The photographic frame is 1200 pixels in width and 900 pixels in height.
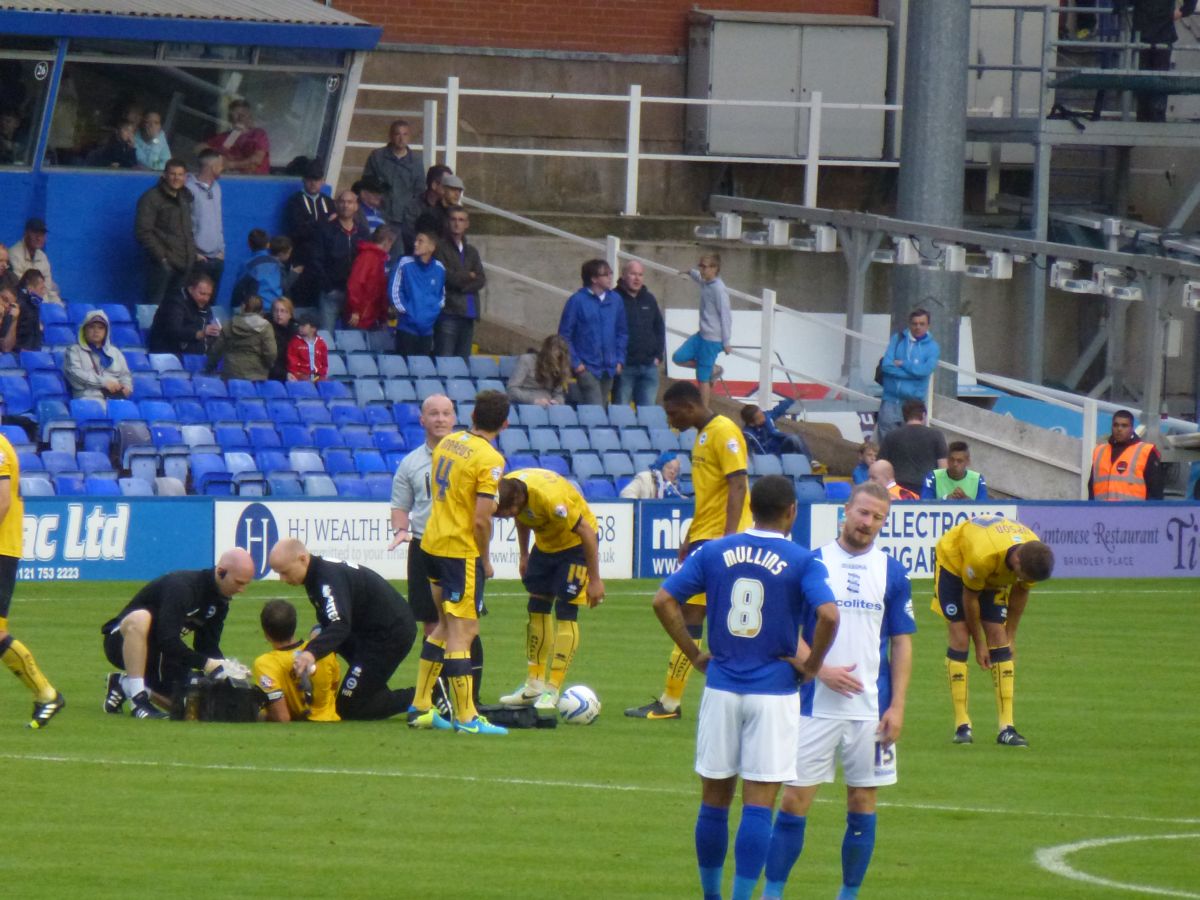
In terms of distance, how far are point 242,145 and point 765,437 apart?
6885mm

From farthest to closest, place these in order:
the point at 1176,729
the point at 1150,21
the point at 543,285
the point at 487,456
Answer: the point at 1150,21 → the point at 543,285 → the point at 1176,729 → the point at 487,456

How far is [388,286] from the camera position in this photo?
2431cm

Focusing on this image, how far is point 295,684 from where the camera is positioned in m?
12.8

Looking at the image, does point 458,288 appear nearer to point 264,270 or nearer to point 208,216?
point 264,270

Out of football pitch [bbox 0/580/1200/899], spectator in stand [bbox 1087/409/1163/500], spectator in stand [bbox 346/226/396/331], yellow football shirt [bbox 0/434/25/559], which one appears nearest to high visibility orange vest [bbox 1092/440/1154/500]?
spectator in stand [bbox 1087/409/1163/500]

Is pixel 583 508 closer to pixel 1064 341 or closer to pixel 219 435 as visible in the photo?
pixel 219 435

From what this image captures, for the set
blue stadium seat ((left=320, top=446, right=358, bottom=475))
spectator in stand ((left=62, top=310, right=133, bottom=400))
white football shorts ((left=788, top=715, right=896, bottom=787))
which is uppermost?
spectator in stand ((left=62, top=310, right=133, bottom=400))

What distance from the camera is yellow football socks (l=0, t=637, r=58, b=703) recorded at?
39.0 feet

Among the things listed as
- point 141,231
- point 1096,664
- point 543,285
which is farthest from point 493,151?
point 1096,664

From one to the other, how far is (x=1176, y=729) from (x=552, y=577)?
13.5ft

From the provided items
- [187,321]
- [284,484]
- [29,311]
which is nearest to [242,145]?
[187,321]

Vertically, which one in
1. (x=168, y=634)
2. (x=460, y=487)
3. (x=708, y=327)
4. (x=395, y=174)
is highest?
(x=395, y=174)

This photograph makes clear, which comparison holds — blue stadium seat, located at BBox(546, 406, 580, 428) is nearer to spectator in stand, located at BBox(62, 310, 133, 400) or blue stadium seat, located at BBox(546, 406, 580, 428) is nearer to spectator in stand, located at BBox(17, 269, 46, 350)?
spectator in stand, located at BBox(62, 310, 133, 400)

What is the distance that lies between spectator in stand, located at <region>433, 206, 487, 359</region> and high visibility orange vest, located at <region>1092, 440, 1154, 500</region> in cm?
720
